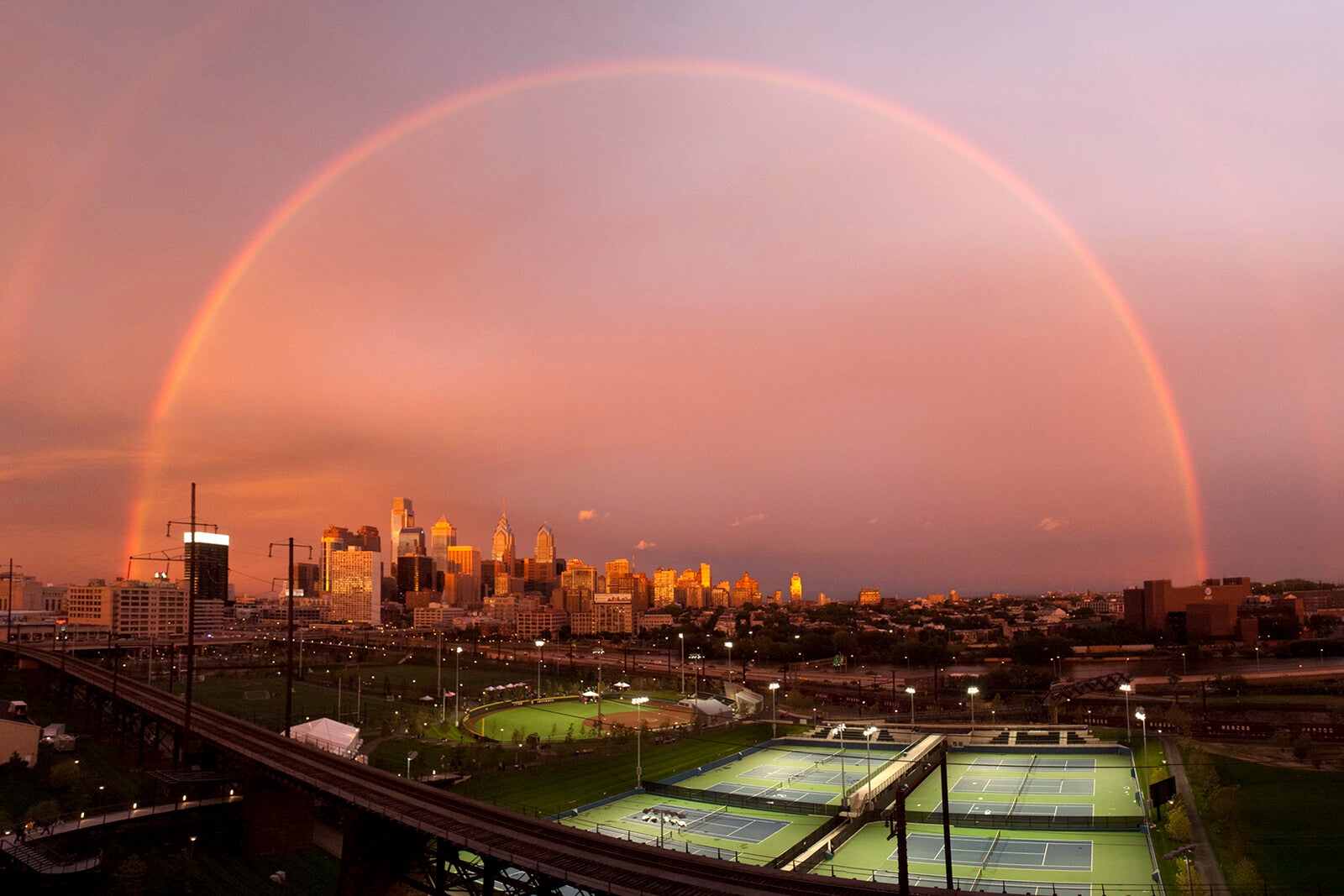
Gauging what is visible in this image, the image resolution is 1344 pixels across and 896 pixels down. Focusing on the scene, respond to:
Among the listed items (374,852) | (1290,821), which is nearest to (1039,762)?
(1290,821)

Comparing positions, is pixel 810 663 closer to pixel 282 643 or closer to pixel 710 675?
pixel 710 675

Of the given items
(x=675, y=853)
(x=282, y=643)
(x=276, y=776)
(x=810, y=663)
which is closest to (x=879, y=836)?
(x=675, y=853)

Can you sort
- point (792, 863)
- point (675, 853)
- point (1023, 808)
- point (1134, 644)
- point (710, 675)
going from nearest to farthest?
point (675, 853)
point (792, 863)
point (1023, 808)
point (710, 675)
point (1134, 644)

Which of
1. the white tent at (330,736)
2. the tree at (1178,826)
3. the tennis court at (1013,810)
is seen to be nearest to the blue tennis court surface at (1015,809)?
the tennis court at (1013,810)

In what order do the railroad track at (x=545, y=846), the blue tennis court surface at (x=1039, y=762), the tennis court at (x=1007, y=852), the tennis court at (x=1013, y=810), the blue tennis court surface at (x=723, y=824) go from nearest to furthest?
the railroad track at (x=545, y=846), the tennis court at (x=1007, y=852), the blue tennis court surface at (x=723, y=824), the tennis court at (x=1013, y=810), the blue tennis court surface at (x=1039, y=762)

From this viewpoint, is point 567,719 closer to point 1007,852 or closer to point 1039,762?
point 1039,762

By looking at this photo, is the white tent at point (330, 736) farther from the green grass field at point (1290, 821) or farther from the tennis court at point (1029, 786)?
the green grass field at point (1290, 821)
